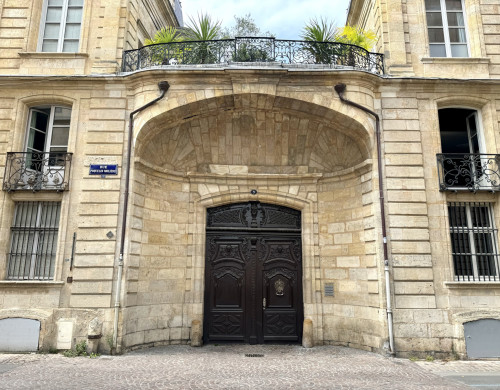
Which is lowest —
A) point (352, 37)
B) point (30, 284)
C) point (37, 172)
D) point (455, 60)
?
point (30, 284)

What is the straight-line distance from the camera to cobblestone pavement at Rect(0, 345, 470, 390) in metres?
5.86

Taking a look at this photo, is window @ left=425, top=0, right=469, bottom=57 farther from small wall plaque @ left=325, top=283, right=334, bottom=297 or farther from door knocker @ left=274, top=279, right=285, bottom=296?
door knocker @ left=274, top=279, right=285, bottom=296

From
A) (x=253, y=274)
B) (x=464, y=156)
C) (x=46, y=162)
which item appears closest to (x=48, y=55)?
(x=46, y=162)

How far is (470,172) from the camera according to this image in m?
8.45

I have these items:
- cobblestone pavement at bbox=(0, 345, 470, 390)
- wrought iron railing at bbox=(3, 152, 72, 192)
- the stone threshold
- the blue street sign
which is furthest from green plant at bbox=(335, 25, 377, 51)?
cobblestone pavement at bbox=(0, 345, 470, 390)

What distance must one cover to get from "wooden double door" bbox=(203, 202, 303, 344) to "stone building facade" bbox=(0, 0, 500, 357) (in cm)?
4

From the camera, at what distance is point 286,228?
31.7ft

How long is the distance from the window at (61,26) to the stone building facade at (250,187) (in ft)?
0.19

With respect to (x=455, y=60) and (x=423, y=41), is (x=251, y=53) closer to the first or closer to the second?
(x=423, y=41)

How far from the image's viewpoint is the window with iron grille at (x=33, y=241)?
27.0 ft

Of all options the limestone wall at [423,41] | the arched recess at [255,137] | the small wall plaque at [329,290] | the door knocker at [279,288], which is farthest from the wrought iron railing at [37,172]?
the limestone wall at [423,41]

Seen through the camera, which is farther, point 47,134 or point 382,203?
point 47,134

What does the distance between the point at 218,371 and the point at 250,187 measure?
14.8ft

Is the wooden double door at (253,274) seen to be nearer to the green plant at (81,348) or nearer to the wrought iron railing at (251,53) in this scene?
the green plant at (81,348)
